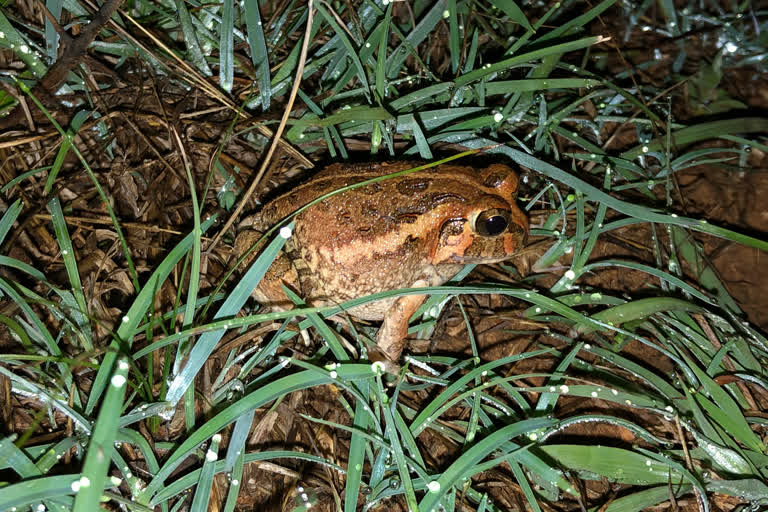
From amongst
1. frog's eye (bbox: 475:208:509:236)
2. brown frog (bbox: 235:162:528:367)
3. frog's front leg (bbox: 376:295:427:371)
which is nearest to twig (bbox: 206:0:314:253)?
brown frog (bbox: 235:162:528:367)

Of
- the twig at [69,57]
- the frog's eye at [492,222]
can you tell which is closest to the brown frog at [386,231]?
the frog's eye at [492,222]

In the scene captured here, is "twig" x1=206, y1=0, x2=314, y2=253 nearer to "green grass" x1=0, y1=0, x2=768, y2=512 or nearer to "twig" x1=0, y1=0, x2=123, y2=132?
"green grass" x1=0, y1=0, x2=768, y2=512

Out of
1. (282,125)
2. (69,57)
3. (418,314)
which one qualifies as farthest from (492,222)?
(69,57)

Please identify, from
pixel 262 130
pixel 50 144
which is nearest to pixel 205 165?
pixel 262 130

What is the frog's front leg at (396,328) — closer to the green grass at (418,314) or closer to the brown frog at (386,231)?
the brown frog at (386,231)

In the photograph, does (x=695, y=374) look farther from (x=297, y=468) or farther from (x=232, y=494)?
(x=232, y=494)

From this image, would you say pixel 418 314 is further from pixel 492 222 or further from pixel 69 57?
pixel 69 57
